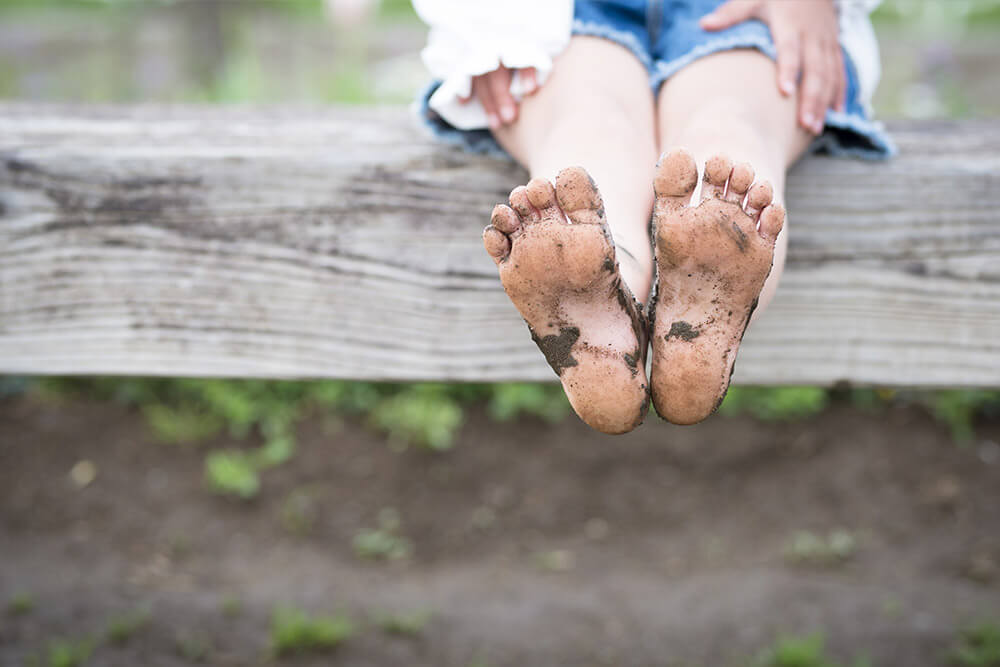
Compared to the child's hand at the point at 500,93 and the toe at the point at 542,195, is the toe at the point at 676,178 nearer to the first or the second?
the toe at the point at 542,195

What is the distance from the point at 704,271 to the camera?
2.80 ft

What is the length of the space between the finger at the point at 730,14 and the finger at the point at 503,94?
0.30 meters

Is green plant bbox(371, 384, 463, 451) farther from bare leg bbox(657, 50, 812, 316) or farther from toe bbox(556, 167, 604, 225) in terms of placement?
toe bbox(556, 167, 604, 225)

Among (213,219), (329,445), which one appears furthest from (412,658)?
(213,219)

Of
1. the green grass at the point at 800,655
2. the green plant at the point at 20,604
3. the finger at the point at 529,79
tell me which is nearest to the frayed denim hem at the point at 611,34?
the finger at the point at 529,79

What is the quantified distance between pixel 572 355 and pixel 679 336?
109 millimetres

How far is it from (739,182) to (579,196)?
161 mm

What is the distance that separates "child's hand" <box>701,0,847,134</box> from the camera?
1169 mm

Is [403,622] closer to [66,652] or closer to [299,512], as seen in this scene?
[299,512]

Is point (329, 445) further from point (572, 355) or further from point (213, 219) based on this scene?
point (572, 355)

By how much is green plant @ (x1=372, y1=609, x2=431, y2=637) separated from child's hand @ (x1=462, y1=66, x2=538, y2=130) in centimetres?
141

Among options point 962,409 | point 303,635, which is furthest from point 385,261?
point 962,409

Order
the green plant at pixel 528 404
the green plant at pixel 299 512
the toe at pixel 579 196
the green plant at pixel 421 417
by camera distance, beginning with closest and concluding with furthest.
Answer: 1. the toe at pixel 579 196
2. the green plant at pixel 299 512
3. the green plant at pixel 421 417
4. the green plant at pixel 528 404

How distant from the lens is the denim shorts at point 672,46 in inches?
Result: 47.6
